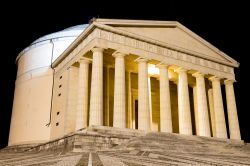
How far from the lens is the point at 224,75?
107ft

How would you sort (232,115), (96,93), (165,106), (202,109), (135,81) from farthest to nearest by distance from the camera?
(135,81)
(232,115)
(202,109)
(165,106)
(96,93)

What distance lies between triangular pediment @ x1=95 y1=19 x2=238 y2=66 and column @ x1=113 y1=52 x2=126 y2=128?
3.26 metres

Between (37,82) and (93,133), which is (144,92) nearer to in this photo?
(93,133)

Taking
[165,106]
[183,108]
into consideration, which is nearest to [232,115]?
[183,108]

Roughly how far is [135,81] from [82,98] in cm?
885

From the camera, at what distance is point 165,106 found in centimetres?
2584

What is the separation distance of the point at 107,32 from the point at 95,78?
4.63 m

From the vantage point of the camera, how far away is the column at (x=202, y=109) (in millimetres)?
28525


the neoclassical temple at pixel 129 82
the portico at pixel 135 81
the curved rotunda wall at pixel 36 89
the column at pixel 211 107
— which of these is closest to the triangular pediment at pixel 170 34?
the neoclassical temple at pixel 129 82

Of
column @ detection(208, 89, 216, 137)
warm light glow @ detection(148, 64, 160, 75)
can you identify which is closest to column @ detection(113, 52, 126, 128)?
warm light glow @ detection(148, 64, 160, 75)

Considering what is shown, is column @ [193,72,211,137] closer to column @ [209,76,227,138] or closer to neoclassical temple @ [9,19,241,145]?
neoclassical temple @ [9,19,241,145]

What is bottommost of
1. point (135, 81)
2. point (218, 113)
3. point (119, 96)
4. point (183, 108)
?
point (218, 113)

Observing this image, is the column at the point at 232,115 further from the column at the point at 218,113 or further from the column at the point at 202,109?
the column at the point at 202,109

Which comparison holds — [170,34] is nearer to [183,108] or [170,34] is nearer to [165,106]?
[183,108]
